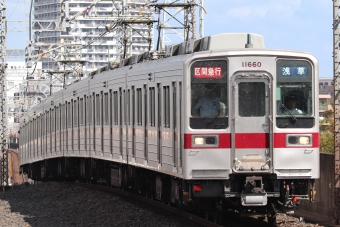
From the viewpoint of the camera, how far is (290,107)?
12.2 metres

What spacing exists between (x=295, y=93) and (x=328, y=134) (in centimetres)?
3438

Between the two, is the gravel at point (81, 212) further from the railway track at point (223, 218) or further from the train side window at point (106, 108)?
the train side window at point (106, 108)

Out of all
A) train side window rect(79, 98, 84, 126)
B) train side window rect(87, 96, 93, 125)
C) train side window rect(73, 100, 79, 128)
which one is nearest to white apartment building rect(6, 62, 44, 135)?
train side window rect(73, 100, 79, 128)

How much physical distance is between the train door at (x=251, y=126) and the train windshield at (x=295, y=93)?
7.8 inches

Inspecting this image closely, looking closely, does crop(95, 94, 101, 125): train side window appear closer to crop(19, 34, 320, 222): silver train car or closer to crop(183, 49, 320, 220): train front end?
crop(19, 34, 320, 222): silver train car

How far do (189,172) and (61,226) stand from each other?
10.7 ft

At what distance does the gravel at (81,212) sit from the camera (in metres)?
14.3

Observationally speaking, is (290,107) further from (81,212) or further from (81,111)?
(81,111)

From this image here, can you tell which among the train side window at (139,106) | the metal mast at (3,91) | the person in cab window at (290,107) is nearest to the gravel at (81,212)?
the train side window at (139,106)

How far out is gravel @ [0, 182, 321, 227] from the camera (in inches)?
562

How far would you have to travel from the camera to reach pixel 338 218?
44.1 ft

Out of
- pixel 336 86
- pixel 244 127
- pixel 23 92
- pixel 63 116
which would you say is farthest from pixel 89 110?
pixel 23 92

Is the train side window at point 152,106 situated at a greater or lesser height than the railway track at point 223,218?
greater

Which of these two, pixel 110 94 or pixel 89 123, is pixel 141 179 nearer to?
pixel 110 94
